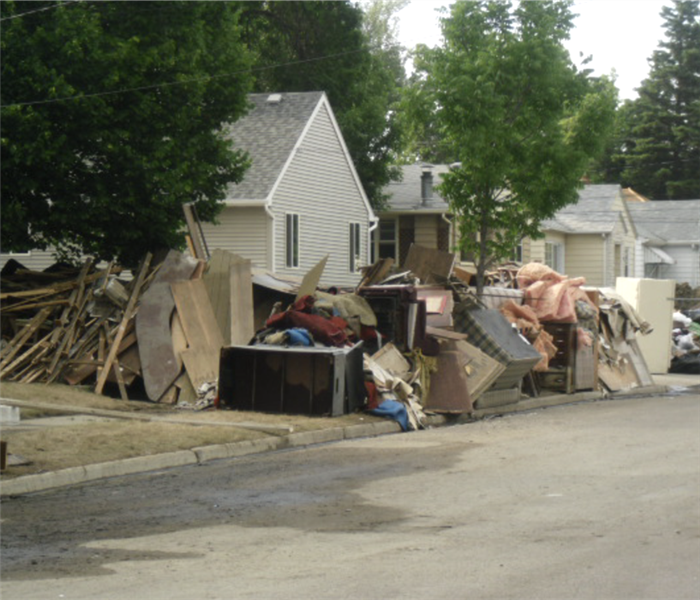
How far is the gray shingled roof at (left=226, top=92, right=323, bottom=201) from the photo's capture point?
34.3 m

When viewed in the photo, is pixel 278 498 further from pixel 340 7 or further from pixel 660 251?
pixel 660 251

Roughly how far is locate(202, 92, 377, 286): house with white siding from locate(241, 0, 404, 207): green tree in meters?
6.90

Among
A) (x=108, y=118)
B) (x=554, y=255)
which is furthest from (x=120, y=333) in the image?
(x=554, y=255)

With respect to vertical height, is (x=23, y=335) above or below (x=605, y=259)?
above

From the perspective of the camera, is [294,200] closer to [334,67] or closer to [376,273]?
[334,67]

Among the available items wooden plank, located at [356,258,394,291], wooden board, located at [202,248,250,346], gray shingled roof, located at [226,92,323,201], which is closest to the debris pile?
gray shingled roof, located at [226,92,323,201]

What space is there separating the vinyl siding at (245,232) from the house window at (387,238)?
1102cm

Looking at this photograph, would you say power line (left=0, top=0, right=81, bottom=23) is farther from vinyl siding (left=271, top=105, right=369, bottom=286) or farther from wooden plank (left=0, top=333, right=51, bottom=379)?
vinyl siding (left=271, top=105, right=369, bottom=286)

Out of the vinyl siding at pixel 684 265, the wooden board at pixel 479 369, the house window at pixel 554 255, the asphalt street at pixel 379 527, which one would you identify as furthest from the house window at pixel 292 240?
the vinyl siding at pixel 684 265

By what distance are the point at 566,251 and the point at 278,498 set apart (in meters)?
41.8

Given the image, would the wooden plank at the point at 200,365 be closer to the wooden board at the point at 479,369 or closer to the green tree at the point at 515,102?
the wooden board at the point at 479,369

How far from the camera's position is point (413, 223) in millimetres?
44781

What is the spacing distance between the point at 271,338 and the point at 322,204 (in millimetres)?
18573

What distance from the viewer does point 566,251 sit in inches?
2045
